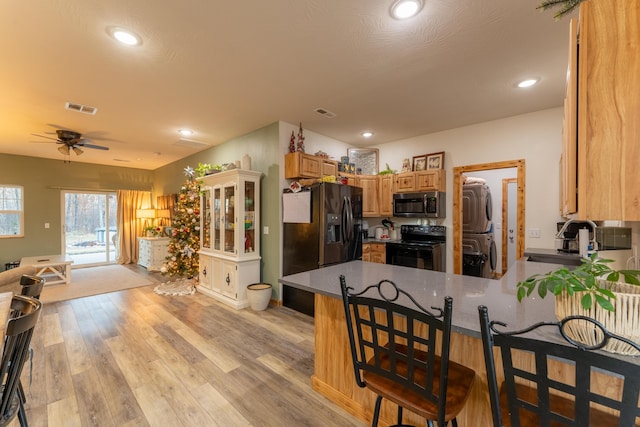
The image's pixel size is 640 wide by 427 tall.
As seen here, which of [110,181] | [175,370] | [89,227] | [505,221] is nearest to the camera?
[175,370]

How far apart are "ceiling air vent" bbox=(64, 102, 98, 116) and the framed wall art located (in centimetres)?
394

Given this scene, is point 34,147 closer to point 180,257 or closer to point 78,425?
point 180,257

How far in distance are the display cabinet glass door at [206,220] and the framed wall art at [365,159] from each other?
276cm

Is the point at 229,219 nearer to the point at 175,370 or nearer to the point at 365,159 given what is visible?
the point at 175,370

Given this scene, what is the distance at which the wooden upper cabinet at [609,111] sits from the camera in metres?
0.79

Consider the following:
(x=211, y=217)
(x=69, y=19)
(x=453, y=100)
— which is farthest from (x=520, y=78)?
(x=211, y=217)

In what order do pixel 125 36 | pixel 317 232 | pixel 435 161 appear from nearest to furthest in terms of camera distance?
1. pixel 125 36
2. pixel 317 232
3. pixel 435 161

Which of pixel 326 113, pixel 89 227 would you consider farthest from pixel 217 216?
pixel 89 227

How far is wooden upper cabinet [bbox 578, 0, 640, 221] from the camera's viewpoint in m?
0.79

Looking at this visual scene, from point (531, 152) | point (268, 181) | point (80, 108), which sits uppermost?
point (80, 108)

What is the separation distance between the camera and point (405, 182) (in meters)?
4.62

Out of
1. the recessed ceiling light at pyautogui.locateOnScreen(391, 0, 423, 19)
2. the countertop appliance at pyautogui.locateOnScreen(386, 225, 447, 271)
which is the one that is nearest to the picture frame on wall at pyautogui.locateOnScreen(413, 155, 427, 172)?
the countertop appliance at pyautogui.locateOnScreen(386, 225, 447, 271)

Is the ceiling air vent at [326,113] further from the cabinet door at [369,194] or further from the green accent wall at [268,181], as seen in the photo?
the cabinet door at [369,194]

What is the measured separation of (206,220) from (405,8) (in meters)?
4.25
